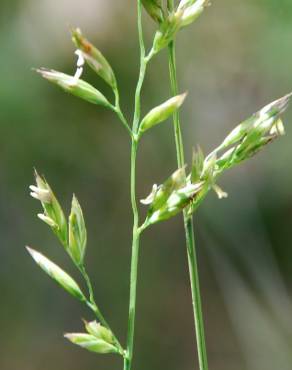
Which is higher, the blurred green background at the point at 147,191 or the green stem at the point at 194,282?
the blurred green background at the point at 147,191

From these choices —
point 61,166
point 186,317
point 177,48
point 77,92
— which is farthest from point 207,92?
point 77,92

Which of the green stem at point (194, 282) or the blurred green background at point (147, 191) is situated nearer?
the green stem at point (194, 282)

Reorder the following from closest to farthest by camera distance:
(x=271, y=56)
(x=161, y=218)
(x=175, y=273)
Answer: (x=161, y=218) < (x=271, y=56) < (x=175, y=273)

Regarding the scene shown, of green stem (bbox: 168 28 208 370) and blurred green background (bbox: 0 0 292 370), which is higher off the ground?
blurred green background (bbox: 0 0 292 370)

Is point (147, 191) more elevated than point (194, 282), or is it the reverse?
point (147, 191)

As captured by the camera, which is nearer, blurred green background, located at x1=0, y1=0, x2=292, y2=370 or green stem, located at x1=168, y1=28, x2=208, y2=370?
green stem, located at x1=168, y1=28, x2=208, y2=370

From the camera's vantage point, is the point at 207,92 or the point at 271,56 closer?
the point at 271,56

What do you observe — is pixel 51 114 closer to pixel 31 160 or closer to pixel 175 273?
pixel 31 160

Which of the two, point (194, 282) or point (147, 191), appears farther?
point (147, 191)
